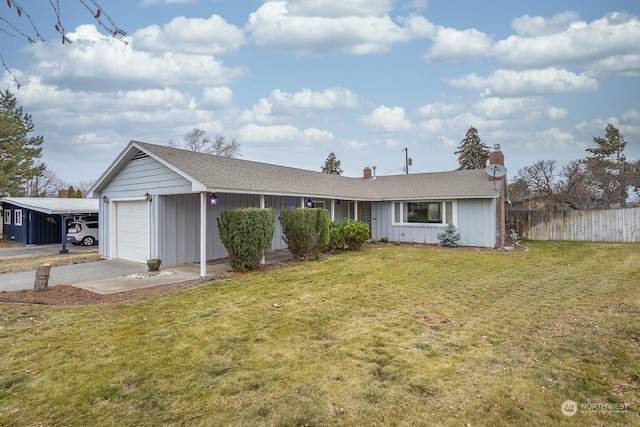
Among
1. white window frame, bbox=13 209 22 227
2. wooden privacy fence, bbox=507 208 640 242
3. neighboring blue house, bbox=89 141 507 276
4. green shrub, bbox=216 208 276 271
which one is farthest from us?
white window frame, bbox=13 209 22 227

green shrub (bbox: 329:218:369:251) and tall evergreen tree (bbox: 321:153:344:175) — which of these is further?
tall evergreen tree (bbox: 321:153:344:175)

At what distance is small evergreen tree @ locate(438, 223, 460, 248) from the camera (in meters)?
15.6

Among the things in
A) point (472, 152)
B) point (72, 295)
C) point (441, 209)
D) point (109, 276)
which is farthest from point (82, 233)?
point (472, 152)

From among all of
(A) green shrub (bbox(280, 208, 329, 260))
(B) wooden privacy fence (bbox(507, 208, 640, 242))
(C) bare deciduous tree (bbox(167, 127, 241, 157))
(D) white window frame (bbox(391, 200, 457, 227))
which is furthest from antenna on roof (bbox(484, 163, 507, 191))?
(C) bare deciduous tree (bbox(167, 127, 241, 157))

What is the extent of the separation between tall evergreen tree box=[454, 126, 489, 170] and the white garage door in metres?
31.8

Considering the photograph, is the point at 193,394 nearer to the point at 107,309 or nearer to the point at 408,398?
the point at 408,398

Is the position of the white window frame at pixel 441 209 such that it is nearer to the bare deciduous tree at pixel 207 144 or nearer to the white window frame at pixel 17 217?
the white window frame at pixel 17 217

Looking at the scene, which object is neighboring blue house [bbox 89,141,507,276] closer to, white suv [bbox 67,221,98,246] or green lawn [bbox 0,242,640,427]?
green lawn [bbox 0,242,640,427]

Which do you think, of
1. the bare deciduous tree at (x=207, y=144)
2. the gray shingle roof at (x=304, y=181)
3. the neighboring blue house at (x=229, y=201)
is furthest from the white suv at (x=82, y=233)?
the bare deciduous tree at (x=207, y=144)

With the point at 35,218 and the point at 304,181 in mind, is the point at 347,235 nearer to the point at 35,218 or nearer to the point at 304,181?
the point at 304,181

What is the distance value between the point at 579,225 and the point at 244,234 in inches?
684

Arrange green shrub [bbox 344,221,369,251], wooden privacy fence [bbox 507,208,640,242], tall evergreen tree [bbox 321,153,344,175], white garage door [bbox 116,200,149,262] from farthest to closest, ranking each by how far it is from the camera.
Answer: tall evergreen tree [bbox 321,153,344,175] → wooden privacy fence [bbox 507,208,640,242] → green shrub [bbox 344,221,369,251] → white garage door [bbox 116,200,149,262]

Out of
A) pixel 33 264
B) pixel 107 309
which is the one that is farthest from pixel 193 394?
pixel 33 264

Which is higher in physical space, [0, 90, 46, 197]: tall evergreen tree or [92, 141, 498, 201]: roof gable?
[0, 90, 46, 197]: tall evergreen tree
